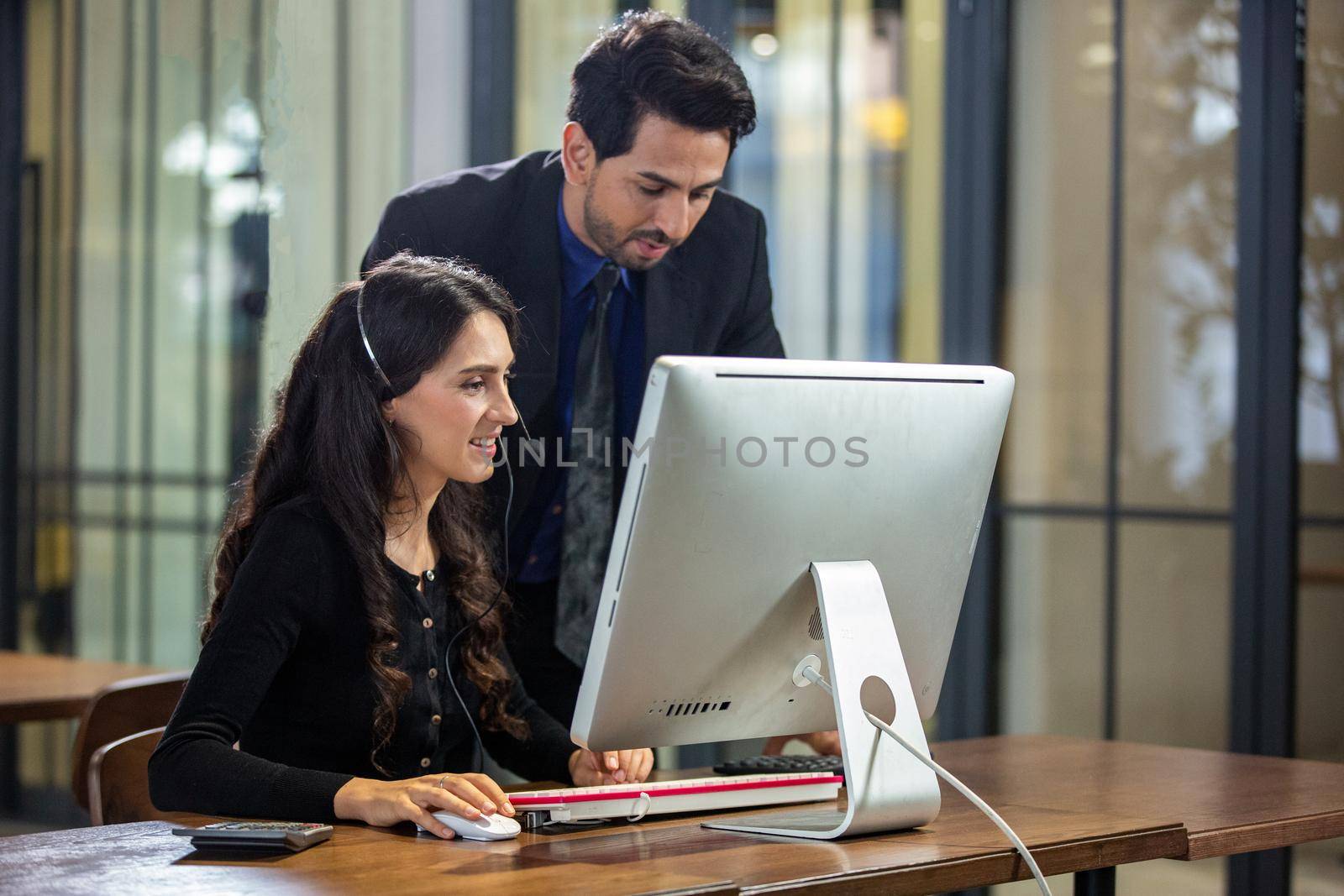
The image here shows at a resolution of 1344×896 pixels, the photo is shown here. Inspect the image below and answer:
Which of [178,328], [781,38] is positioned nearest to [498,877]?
[781,38]

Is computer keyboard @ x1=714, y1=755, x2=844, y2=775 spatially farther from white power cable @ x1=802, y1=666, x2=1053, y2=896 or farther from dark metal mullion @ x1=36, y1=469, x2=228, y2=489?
dark metal mullion @ x1=36, y1=469, x2=228, y2=489

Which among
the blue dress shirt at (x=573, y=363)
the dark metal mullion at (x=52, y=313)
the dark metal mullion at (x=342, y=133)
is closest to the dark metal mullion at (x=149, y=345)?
the dark metal mullion at (x=52, y=313)

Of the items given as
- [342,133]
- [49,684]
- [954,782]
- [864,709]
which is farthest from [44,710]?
[954,782]

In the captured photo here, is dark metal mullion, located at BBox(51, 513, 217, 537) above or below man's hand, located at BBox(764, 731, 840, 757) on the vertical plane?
above

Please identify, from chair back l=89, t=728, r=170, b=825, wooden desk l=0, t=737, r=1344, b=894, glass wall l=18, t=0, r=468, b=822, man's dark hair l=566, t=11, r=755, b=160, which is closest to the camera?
wooden desk l=0, t=737, r=1344, b=894

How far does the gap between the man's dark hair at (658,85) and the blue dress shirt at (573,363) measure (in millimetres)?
169

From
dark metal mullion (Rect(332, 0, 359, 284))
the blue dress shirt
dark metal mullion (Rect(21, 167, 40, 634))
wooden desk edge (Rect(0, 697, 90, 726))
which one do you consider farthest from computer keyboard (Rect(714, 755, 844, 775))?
dark metal mullion (Rect(21, 167, 40, 634))

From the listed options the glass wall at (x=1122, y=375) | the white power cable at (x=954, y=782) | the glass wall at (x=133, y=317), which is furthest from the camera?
the glass wall at (x=133, y=317)

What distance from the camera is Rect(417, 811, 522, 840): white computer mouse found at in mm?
1372

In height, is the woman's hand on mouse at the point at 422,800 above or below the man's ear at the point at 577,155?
below

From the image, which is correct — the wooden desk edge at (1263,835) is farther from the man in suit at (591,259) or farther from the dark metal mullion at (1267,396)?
the dark metal mullion at (1267,396)

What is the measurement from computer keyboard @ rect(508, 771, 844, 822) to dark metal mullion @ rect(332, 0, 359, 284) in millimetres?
1894

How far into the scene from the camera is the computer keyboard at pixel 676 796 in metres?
1.46

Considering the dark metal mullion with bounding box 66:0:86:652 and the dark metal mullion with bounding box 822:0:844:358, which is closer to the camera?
the dark metal mullion with bounding box 822:0:844:358
